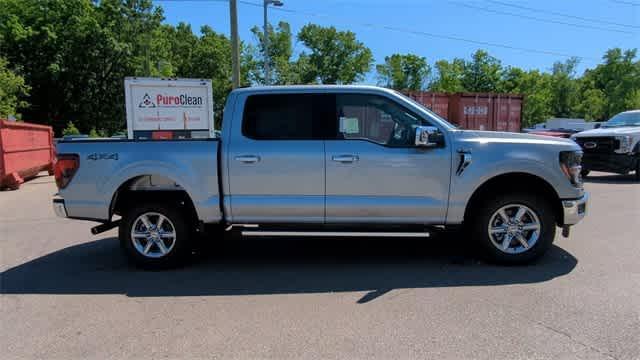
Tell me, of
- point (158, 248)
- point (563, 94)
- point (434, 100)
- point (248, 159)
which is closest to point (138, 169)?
point (158, 248)

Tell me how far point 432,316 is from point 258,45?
46.7m

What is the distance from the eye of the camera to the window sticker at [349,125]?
516cm

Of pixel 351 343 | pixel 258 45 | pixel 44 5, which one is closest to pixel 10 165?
pixel 351 343

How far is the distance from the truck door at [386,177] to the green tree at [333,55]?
5430 cm

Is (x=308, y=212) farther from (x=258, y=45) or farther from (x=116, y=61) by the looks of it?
(x=258, y=45)

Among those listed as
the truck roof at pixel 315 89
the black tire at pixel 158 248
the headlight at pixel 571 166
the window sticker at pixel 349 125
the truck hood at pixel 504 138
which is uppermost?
the truck roof at pixel 315 89

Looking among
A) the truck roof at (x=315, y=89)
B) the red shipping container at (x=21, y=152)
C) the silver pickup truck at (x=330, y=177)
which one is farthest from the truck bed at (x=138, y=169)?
the red shipping container at (x=21, y=152)

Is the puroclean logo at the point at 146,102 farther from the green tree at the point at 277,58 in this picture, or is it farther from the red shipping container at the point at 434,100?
the green tree at the point at 277,58

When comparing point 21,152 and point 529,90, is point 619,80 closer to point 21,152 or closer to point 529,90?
point 529,90

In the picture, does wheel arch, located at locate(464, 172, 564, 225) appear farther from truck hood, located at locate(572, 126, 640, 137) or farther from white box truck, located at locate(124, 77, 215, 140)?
white box truck, located at locate(124, 77, 215, 140)

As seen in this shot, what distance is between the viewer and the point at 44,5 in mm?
32906

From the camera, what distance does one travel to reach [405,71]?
59031 millimetres

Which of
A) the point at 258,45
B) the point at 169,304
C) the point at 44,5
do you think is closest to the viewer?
the point at 169,304

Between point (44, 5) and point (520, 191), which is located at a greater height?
point (44, 5)
